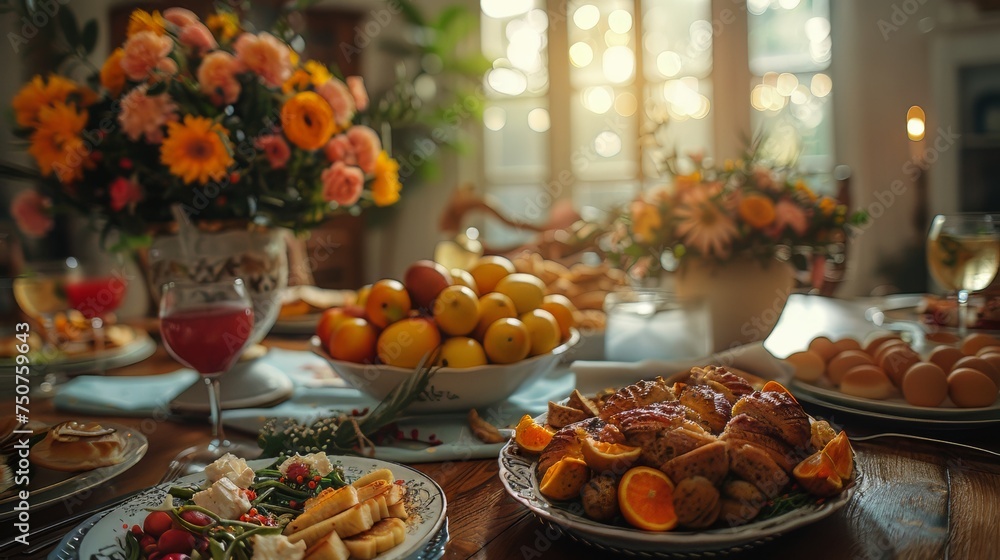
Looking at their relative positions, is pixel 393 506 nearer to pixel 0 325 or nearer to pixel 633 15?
pixel 0 325

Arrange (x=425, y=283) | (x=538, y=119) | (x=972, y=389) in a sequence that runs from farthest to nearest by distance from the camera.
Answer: (x=538, y=119), (x=425, y=283), (x=972, y=389)

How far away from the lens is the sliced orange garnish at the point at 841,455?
2.24 ft

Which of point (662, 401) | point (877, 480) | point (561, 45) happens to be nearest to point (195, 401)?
point (662, 401)

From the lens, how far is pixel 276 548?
611mm

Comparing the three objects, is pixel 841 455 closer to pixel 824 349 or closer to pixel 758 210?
pixel 824 349

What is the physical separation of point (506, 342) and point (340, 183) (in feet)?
1.41

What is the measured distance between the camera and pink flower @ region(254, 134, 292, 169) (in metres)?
1.26

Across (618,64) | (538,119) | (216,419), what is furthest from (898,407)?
(538,119)

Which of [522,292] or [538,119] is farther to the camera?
[538,119]

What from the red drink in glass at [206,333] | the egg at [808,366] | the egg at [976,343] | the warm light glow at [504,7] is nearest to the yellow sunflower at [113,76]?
the red drink in glass at [206,333]

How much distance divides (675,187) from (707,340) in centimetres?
27

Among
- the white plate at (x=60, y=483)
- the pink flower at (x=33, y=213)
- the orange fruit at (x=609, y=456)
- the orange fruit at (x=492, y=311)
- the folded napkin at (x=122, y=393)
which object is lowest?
the folded napkin at (x=122, y=393)

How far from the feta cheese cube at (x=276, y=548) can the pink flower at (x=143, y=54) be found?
2.91ft

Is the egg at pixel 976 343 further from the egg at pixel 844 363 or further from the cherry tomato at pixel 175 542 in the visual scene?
the cherry tomato at pixel 175 542
